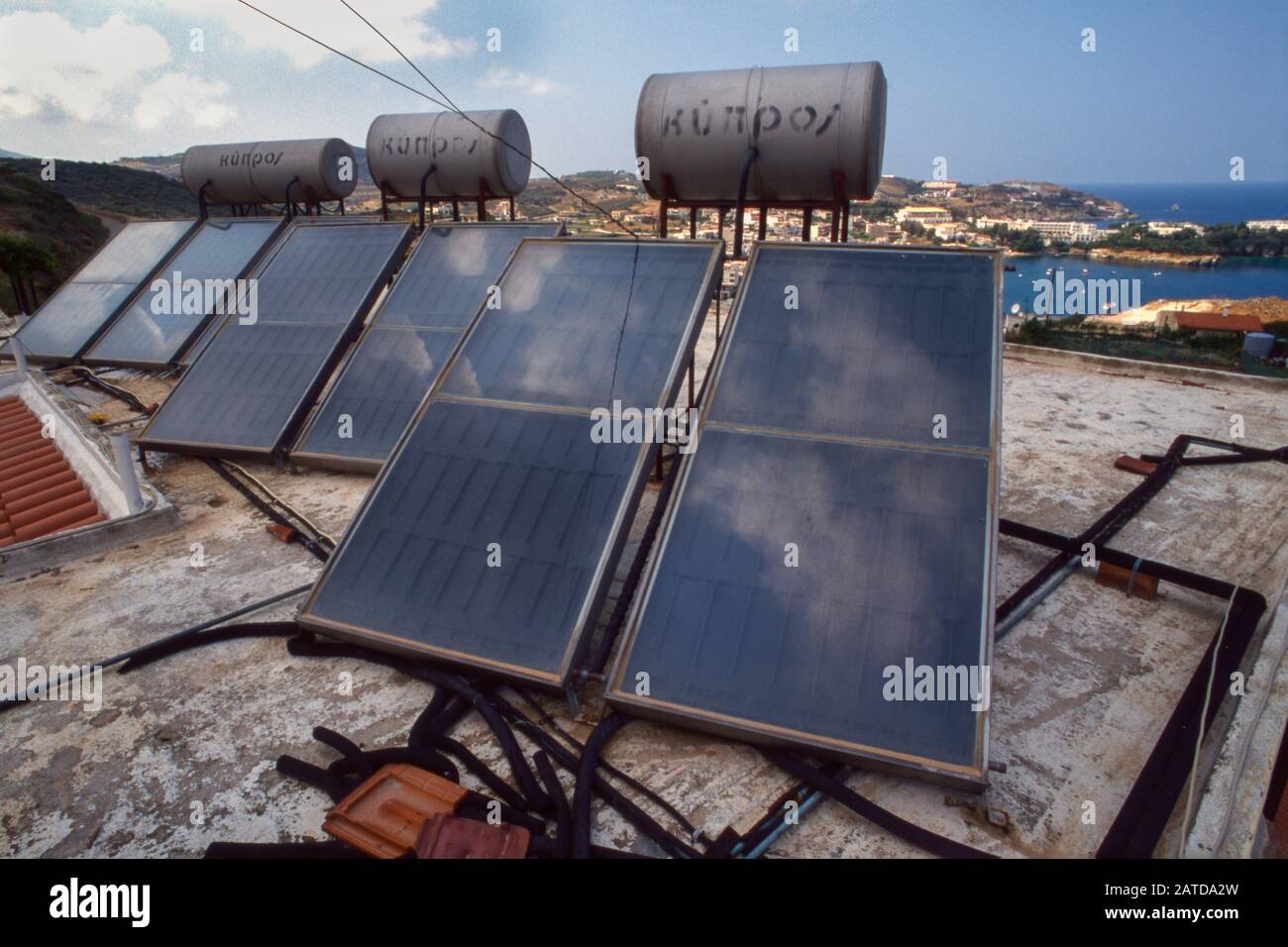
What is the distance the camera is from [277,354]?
9.95m

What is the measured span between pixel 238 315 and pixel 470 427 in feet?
23.5

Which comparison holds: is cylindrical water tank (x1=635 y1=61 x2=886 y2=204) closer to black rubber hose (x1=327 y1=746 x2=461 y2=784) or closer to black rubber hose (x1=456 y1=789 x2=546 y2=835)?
black rubber hose (x1=327 y1=746 x2=461 y2=784)

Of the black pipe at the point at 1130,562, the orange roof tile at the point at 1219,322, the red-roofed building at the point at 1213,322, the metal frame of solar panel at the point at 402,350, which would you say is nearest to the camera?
the black pipe at the point at 1130,562

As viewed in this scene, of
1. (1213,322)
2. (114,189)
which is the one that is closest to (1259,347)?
(1213,322)

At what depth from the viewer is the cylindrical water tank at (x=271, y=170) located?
15.5 metres

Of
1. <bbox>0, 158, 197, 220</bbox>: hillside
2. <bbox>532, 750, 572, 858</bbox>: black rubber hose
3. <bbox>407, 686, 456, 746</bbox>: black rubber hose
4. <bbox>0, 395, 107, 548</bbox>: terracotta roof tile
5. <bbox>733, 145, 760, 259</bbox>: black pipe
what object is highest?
<bbox>0, 158, 197, 220</bbox>: hillside

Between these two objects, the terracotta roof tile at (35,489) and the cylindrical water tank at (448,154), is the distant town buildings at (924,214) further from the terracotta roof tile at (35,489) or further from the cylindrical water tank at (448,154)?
the terracotta roof tile at (35,489)

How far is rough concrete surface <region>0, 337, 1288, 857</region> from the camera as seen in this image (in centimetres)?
391

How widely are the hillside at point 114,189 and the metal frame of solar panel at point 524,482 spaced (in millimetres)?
72885

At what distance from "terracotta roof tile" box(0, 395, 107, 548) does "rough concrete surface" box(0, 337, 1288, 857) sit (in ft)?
5.62

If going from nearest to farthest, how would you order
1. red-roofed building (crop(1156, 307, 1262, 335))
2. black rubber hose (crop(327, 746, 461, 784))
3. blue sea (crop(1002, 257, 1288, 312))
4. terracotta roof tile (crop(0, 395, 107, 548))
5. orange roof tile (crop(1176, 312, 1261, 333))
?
black rubber hose (crop(327, 746, 461, 784)), terracotta roof tile (crop(0, 395, 107, 548)), red-roofed building (crop(1156, 307, 1262, 335)), orange roof tile (crop(1176, 312, 1261, 333)), blue sea (crop(1002, 257, 1288, 312))

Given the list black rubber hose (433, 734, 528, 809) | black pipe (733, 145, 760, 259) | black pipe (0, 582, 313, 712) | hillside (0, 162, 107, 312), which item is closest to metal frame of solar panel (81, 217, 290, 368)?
black pipe (0, 582, 313, 712)

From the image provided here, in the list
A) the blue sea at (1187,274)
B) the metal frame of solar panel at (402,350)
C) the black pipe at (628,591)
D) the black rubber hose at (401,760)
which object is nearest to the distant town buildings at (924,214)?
the blue sea at (1187,274)
